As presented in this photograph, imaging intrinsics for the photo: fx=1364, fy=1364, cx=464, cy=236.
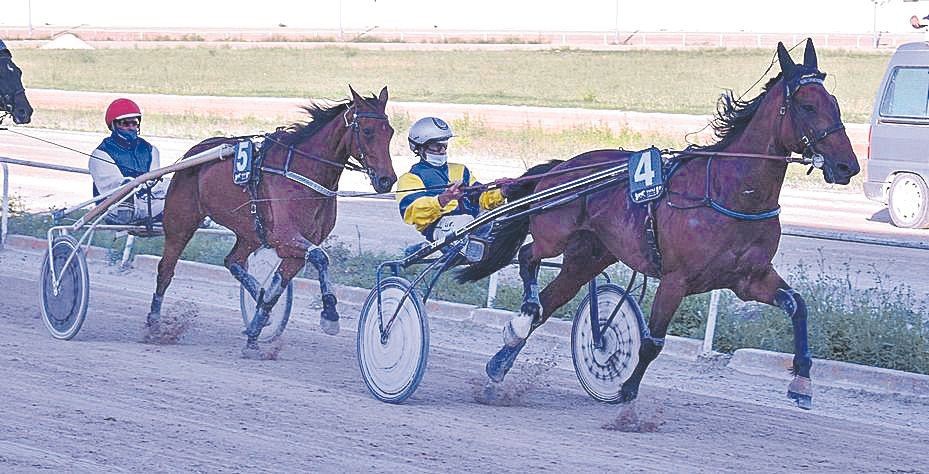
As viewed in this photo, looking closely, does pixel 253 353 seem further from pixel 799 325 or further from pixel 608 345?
pixel 799 325

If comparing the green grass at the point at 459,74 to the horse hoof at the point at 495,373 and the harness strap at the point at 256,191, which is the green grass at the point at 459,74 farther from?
the horse hoof at the point at 495,373

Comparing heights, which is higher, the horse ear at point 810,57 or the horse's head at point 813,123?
the horse ear at point 810,57

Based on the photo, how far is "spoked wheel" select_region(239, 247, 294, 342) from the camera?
882cm

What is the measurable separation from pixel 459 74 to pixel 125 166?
40238 millimetres

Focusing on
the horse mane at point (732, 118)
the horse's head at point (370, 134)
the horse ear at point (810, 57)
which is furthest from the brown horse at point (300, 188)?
the horse ear at point (810, 57)

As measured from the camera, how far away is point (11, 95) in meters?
12.2

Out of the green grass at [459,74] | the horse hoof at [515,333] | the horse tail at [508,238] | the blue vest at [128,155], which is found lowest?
the horse hoof at [515,333]

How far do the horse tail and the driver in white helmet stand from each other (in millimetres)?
141

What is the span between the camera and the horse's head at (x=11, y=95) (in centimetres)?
1212

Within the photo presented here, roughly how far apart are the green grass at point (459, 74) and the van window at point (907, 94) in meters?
15.4

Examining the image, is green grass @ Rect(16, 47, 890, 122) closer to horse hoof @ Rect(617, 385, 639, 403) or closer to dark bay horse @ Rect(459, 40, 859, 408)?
dark bay horse @ Rect(459, 40, 859, 408)

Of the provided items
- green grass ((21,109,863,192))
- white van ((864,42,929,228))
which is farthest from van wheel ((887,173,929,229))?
green grass ((21,109,863,192))

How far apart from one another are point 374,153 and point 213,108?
2342 centimetres

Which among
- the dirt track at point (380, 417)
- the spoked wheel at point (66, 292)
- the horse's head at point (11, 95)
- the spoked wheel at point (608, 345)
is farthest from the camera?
the horse's head at point (11, 95)
